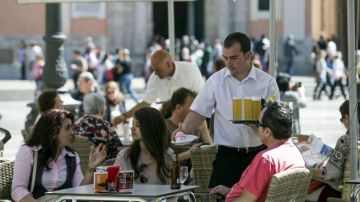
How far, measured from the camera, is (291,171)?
265 inches

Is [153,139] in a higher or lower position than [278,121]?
lower

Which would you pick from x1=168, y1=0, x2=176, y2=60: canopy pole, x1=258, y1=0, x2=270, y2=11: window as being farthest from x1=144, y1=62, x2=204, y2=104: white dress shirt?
x1=258, y1=0, x2=270, y2=11: window

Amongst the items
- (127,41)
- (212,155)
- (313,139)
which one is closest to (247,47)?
(212,155)

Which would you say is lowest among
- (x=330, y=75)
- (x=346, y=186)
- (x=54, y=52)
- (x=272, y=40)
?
(x=330, y=75)

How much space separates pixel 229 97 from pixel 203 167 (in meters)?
0.78

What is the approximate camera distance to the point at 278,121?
6848 millimetres

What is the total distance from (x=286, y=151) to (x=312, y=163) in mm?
1936

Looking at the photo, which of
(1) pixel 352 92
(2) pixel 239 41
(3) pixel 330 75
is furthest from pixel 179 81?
(3) pixel 330 75

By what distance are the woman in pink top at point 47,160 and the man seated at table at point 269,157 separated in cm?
128

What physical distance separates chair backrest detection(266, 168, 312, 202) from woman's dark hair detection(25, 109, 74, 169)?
171 centimetres

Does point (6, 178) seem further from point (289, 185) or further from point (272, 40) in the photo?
point (272, 40)

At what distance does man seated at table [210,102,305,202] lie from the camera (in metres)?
6.76

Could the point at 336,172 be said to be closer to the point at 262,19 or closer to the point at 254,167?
the point at 254,167

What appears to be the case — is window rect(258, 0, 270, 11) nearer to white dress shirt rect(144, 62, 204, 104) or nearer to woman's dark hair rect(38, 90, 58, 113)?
white dress shirt rect(144, 62, 204, 104)
